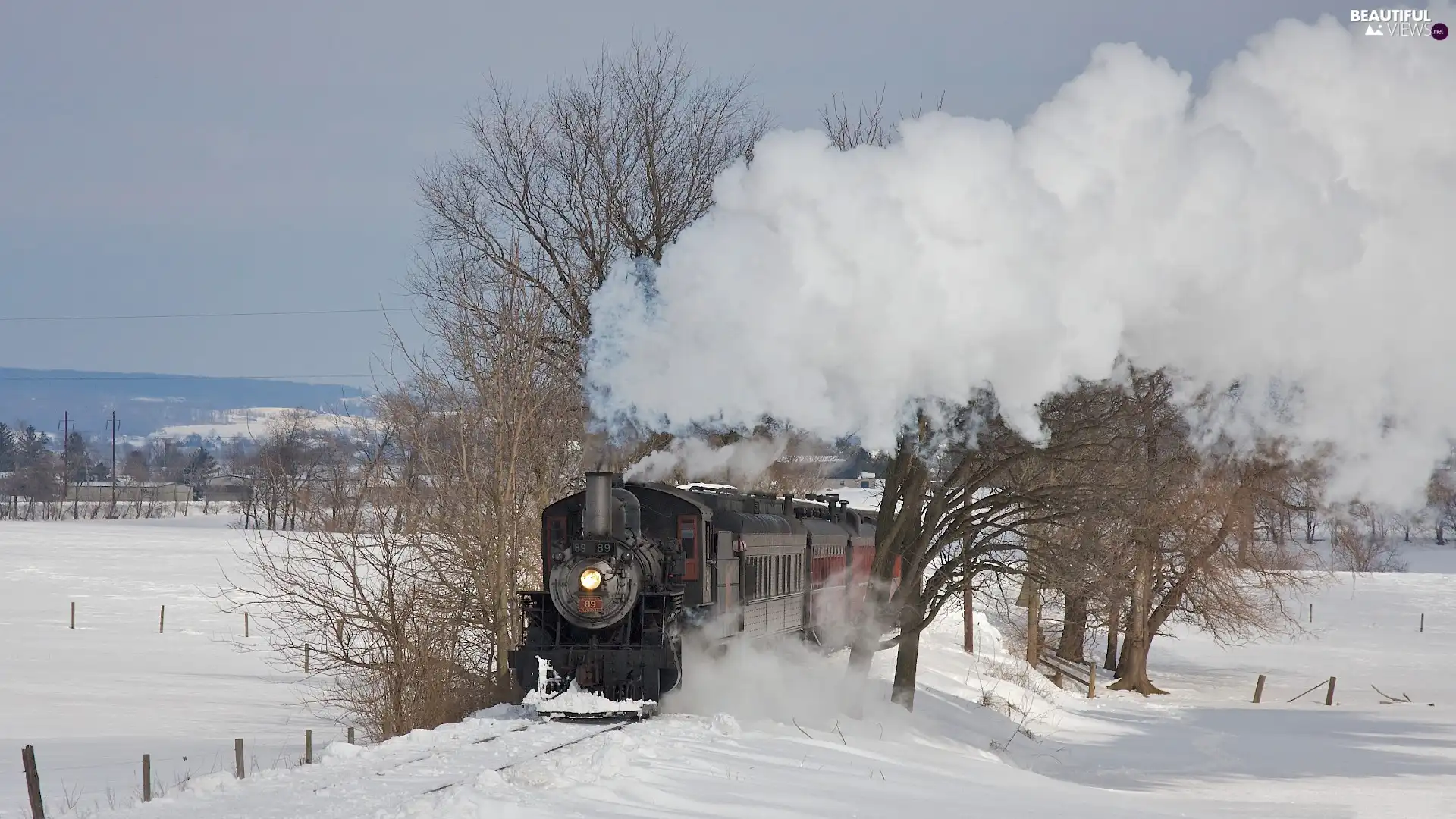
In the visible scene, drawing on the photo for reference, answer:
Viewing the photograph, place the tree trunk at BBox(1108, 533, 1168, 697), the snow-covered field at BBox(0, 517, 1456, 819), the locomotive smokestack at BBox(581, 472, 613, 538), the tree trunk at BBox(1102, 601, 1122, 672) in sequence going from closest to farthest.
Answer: the snow-covered field at BBox(0, 517, 1456, 819) → the locomotive smokestack at BBox(581, 472, 613, 538) → the tree trunk at BBox(1102, 601, 1122, 672) → the tree trunk at BBox(1108, 533, 1168, 697)

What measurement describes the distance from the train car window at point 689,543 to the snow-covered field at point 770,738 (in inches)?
63.7

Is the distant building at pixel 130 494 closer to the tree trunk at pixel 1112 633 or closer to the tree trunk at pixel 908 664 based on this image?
the tree trunk at pixel 1112 633

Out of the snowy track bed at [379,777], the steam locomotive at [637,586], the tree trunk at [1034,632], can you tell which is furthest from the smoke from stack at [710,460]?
the tree trunk at [1034,632]

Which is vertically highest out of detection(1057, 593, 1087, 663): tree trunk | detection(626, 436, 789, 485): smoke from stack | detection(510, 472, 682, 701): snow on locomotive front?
detection(626, 436, 789, 485): smoke from stack

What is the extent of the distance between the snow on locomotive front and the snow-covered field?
774 millimetres

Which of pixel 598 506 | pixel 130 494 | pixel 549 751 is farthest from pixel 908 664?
pixel 130 494

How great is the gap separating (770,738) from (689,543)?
9.32 feet

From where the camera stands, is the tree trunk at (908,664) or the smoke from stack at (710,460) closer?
the tree trunk at (908,664)

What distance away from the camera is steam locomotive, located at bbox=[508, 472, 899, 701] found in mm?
16281

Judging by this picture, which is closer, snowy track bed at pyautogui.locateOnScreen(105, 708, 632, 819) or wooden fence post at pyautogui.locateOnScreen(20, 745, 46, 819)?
snowy track bed at pyautogui.locateOnScreen(105, 708, 632, 819)

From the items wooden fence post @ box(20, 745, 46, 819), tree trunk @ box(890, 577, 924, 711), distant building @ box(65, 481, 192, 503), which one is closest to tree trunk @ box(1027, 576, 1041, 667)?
tree trunk @ box(890, 577, 924, 711)

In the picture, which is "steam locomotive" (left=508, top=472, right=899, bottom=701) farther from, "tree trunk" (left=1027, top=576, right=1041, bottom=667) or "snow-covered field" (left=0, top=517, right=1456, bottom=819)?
"tree trunk" (left=1027, top=576, right=1041, bottom=667)

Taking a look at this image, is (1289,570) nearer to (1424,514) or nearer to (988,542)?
(988,542)

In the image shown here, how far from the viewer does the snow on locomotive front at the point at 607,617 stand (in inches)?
640
